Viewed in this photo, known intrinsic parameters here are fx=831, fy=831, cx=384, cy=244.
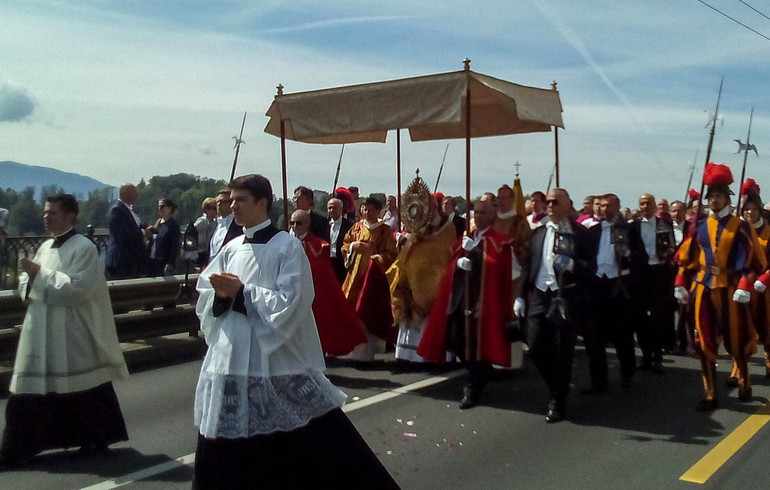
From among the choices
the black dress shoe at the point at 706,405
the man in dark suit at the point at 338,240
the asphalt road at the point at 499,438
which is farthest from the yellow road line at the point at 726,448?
the man in dark suit at the point at 338,240

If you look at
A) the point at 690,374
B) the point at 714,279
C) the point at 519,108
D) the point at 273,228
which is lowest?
the point at 690,374

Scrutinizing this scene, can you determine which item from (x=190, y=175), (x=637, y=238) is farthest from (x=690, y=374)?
(x=190, y=175)

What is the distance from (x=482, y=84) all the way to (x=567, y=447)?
3.32 metres

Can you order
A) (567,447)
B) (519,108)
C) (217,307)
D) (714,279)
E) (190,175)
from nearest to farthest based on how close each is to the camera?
(217,307) → (567,447) → (714,279) → (519,108) → (190,175)

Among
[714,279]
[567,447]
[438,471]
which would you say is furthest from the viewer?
[714,279]

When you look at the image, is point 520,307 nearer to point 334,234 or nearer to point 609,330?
point 609,330

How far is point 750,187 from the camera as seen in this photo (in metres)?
8.48

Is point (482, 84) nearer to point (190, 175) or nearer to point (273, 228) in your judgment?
point (273, 228)

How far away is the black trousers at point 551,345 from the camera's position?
6742mm

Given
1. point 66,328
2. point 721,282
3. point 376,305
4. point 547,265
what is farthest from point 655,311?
point 66,328

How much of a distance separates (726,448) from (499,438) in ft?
5.19

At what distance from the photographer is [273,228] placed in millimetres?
4086

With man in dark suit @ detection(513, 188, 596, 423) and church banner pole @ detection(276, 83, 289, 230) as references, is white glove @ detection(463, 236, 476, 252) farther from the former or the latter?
church banner pole @ detection(276, 83, 289, 230)

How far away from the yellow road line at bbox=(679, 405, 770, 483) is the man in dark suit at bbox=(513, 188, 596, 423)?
4.19ft
